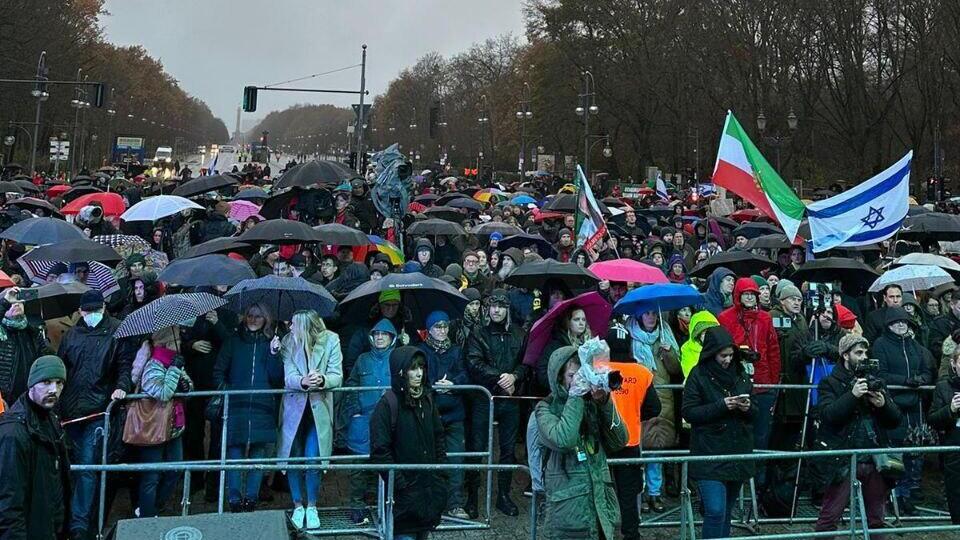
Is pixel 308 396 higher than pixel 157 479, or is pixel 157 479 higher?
pixel 308 396

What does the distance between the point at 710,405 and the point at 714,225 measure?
11.9m

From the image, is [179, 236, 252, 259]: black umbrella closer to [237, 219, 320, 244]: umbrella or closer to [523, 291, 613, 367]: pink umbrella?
[237, 219, 320, 244]: umbrella

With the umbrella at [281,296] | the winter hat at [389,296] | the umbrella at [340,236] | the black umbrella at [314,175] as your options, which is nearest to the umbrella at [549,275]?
the winter hat at [389,296]

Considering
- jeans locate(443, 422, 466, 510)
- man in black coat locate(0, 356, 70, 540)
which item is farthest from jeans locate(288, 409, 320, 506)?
man in black coat locate(0, 356, 70, 540)

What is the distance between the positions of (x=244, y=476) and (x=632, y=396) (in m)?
3.30

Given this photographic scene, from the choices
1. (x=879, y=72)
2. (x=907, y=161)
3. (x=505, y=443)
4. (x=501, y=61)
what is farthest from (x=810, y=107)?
(x=501, y=61)

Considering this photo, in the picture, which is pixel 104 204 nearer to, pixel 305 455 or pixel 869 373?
pixel 305 455

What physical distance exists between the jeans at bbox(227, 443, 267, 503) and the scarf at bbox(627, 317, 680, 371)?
3.29m

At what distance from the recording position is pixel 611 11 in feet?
193

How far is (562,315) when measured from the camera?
321 inches

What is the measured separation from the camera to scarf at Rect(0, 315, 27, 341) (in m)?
7.77

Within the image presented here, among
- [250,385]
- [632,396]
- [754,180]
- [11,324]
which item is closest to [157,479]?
[250,385]

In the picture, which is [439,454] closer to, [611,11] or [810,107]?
[810,107]

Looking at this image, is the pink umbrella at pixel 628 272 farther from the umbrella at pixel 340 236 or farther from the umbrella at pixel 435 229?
the umbrella at pixel 435 229
